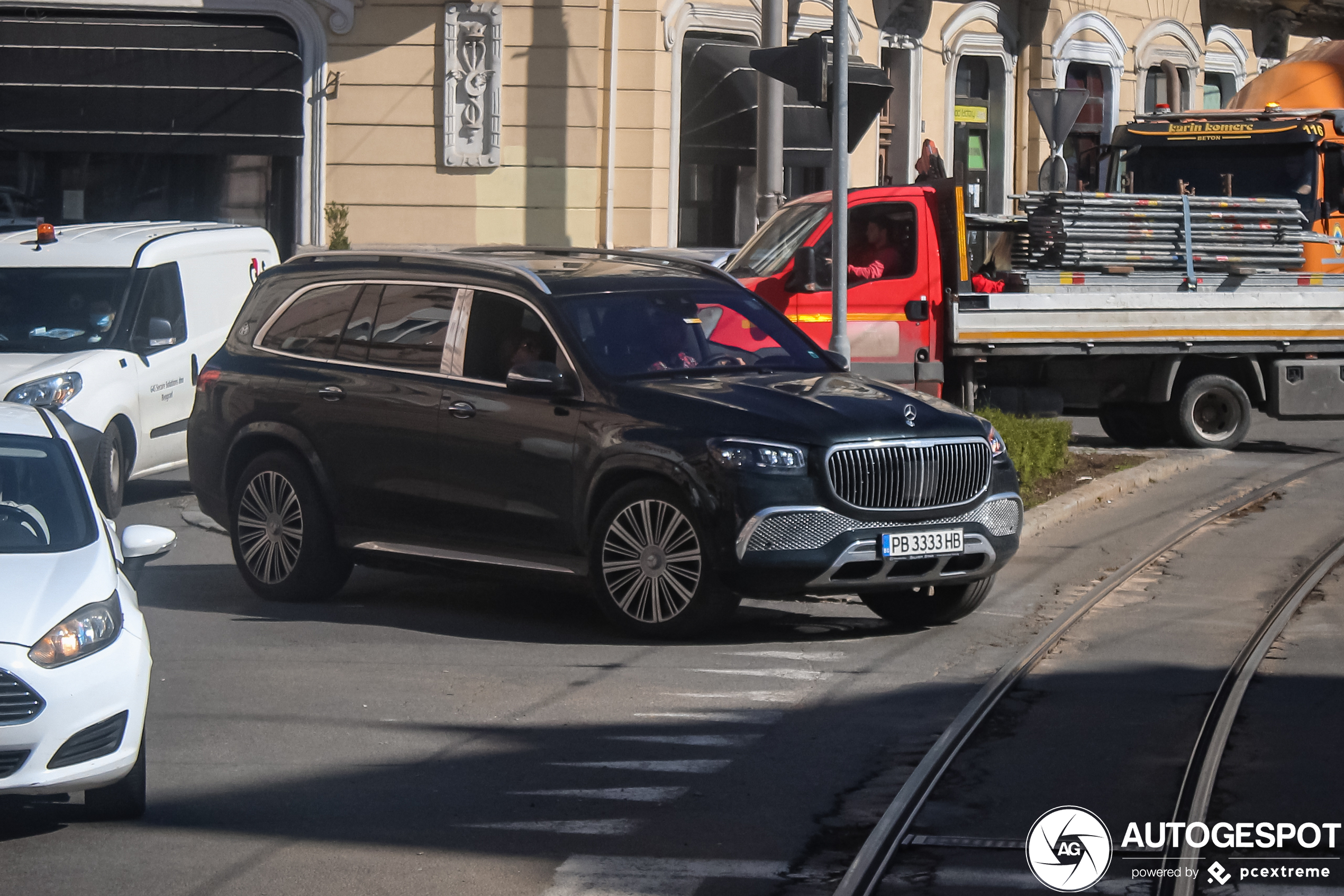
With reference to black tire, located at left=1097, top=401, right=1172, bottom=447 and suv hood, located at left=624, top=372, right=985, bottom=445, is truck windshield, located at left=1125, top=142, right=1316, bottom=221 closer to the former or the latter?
black tire, located at left=1097, top=401, right=1172, bottom=447

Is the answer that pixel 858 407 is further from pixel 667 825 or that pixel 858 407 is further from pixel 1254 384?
pixel 1254 384

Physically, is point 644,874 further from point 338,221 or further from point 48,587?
point 338,221

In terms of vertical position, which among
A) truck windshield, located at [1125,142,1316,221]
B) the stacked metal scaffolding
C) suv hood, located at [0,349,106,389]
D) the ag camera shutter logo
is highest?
truck windshield, located at [1125,142,1316,221]

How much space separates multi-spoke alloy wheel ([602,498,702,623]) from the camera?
841cm

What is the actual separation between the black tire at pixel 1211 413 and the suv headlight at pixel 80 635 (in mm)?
12308

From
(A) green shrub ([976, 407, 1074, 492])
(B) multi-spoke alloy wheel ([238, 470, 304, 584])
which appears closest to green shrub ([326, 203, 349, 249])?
(A) green shrub ([976, 407, 1074, 492])

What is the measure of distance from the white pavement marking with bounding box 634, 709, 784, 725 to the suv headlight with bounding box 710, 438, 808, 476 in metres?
1.34

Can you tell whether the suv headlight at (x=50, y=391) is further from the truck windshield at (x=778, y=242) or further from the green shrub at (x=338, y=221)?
the green shrub at (x=338, y=221)

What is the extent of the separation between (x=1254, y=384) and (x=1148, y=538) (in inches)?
213

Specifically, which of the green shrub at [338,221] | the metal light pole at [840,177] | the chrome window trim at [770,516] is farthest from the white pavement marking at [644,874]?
the green shrub at [338,221]

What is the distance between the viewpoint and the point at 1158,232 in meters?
16.2

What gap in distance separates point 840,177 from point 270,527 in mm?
4545

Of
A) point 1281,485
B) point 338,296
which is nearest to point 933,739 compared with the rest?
point 338,296

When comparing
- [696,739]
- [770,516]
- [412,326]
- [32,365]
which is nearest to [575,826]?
[696,739]
